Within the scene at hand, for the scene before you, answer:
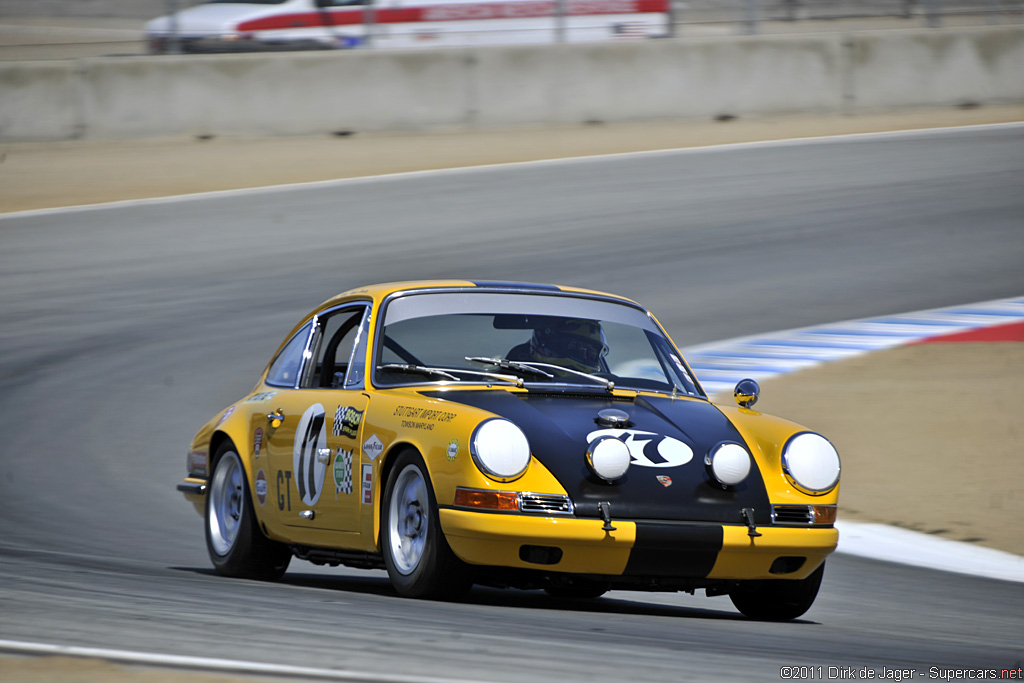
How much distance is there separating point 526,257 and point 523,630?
10.8 m

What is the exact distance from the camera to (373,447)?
5758 mm

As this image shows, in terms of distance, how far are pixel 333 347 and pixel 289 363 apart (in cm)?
35

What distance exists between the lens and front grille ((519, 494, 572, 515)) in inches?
204

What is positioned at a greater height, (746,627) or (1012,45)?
(1012,45)

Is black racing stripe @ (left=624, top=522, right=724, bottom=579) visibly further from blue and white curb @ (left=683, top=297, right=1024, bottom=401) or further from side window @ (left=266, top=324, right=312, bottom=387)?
blue and white curb @ (left=683, top=297, right=1024, bottom=401)

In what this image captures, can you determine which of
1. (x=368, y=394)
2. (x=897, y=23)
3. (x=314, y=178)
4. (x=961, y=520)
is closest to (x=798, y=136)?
(x=897, y=23)

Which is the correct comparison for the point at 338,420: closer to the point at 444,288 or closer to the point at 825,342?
the point at 444,288

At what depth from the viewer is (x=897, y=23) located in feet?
78.8

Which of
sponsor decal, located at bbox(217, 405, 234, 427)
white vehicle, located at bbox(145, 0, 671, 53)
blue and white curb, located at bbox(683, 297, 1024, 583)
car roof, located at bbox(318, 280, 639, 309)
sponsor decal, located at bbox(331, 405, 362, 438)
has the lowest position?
blue and white curb, located at bbox(683, 297, 1024, 583)

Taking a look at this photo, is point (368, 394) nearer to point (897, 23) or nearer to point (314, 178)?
point (314, 178)

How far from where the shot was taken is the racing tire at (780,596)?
5.81 meters

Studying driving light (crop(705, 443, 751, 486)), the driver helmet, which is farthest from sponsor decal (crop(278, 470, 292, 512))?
driving light (crop(705, 443, 751, 486))

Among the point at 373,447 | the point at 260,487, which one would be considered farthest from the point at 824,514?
the point at 260,487

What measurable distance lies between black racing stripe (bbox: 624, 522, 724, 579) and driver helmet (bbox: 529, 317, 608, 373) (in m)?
1.17
